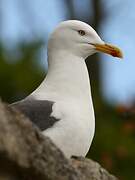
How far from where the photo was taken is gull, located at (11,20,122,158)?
5785mm

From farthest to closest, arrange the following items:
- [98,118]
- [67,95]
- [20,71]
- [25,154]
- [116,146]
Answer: [98,118] → [20,71] → [116,146] → [67,95] → [25,154]

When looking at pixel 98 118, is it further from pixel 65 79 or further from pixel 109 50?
pixel 65 79

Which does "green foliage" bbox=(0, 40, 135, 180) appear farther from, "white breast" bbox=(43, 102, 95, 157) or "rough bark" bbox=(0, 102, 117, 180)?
"rough bark" bbox=(0, 102, 117, 180)

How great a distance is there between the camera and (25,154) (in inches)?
172

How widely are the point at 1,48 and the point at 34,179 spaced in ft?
21.7

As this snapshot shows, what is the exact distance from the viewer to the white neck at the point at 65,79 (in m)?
6.15

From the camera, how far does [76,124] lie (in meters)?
5.80

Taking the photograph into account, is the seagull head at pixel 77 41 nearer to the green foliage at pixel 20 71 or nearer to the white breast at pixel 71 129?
the white breast at pixel 71 129

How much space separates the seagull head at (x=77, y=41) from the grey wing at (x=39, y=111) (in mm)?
709

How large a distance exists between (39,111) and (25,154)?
1607mm

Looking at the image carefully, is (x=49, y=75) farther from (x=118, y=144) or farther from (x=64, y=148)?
(x=118, y=144)

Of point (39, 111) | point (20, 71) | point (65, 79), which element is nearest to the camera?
point (39, 111)

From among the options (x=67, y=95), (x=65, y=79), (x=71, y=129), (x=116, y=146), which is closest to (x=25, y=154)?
(x=71, y=129)

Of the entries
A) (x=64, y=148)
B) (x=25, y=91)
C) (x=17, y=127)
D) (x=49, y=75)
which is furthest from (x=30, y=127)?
(x=25, y=91)
